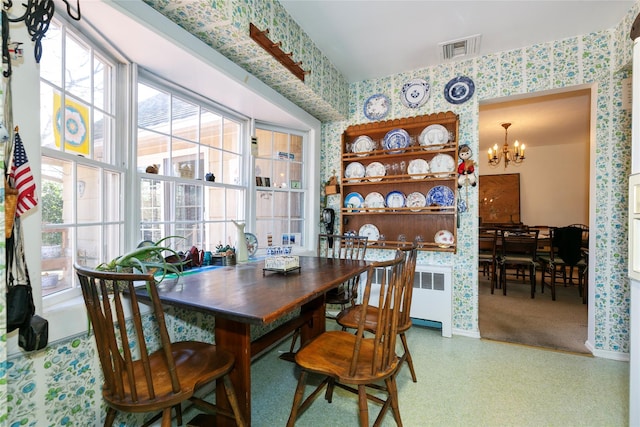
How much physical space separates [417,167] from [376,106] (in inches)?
32.7

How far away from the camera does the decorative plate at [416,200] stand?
3.04 meters

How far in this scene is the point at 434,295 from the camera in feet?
9.31

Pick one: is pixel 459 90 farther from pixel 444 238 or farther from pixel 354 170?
pixel 444 238

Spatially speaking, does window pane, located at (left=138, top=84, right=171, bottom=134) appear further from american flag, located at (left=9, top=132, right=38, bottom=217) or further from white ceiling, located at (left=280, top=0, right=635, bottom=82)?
white ceiling, located at (left=280, top=0, right=635, bottom=82)

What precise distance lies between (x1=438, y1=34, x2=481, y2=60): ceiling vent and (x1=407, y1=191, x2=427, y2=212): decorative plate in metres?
1.33

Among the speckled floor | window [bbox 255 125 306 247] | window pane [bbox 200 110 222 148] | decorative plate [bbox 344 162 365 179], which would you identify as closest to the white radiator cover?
the speckled floor

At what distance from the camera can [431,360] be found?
2332mm

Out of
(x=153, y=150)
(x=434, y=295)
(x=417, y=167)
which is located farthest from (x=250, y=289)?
(x=417, y=167)

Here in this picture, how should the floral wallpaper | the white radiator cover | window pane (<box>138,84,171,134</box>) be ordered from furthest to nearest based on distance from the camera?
the white radiator cover → window pane (<box>138,84,171,134</box>) → the floral wallpaper

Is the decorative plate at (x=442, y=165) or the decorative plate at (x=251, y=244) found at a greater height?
the decorative plate at (x=442, y=165)

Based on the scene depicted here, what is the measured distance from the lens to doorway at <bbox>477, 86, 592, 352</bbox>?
9.71 ft

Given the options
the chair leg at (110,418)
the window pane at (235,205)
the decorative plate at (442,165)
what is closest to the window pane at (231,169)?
the window pane at (235,205)

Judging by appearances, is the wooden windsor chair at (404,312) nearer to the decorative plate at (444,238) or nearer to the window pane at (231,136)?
the decorative plate at (444,238)

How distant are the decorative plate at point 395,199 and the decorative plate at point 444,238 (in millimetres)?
469
